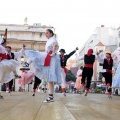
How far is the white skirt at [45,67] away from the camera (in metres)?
7.68

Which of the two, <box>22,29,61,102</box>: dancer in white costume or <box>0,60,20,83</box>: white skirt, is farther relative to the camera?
<box>0,60,20,83</box>: white skirt

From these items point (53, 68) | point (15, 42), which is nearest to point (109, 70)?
point (53, 68)

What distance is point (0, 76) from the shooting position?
32.4ft

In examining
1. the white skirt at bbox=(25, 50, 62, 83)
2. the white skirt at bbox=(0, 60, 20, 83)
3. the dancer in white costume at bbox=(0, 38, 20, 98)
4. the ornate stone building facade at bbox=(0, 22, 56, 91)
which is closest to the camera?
the white skirt at bbox=(25, 50, 62, 83)

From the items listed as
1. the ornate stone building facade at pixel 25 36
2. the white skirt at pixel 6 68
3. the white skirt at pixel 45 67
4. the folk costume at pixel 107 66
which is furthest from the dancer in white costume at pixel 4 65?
the ornate stone building facade at pixel 25 36

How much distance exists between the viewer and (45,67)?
306 inches

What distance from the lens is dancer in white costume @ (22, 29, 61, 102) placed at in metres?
7.70

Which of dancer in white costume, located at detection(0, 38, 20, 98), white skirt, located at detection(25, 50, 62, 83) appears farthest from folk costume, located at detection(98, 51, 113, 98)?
white skirt, located at detection(25, 50, 62, 83)

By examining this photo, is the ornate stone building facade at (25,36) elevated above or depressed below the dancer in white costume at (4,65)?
above

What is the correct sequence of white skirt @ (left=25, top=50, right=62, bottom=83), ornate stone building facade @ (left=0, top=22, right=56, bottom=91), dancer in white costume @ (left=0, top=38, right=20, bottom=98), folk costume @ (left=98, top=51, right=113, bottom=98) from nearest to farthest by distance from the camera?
white skirt @ (left=25, top=50, right=62, bottom=83), dancer in white costume @ (left=0, top=38, right=20, bottom=98), folk costume @ (left=98, top=51, right=113, bottom=98), ornate stone building facade @ (left=0, top=22, right=56, bottom=91)

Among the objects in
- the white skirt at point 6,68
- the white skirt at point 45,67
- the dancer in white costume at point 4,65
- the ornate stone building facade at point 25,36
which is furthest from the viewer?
the ornate stone building facade at point 25,36

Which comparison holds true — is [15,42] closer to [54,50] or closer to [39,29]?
[39,29]

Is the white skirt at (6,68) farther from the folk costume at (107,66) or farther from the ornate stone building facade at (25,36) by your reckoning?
the ornate stone building facade at (25,36)

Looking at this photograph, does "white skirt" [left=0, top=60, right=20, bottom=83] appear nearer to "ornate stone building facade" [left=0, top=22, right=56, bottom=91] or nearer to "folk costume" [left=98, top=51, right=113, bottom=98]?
"folk costume" [left=98, top=51, right=113, bottom=98]
